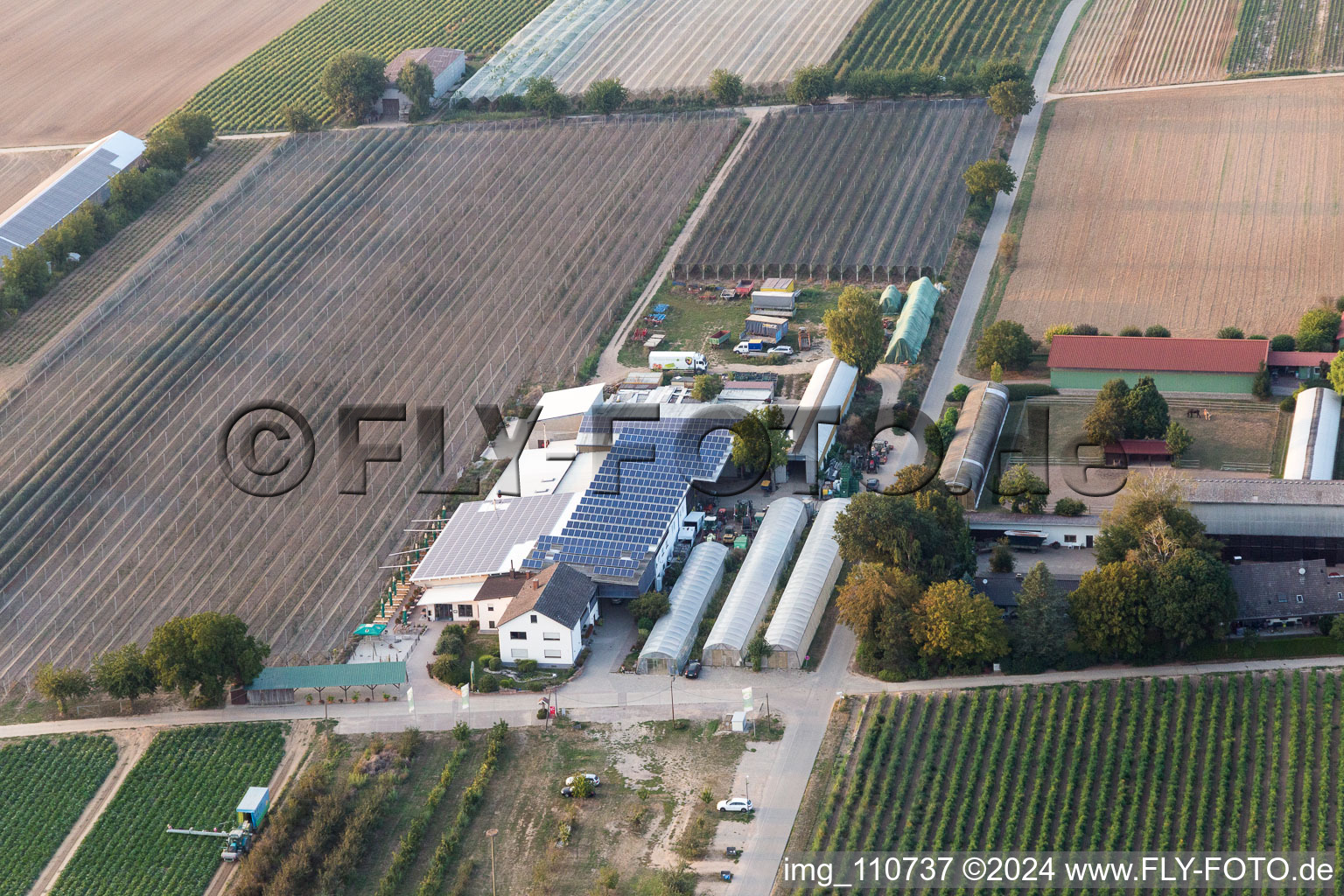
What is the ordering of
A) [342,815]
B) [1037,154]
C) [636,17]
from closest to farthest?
1. [342,815]
2. [1037,154]
3. [636,17]

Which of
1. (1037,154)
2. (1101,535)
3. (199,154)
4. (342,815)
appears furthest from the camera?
(199,154)

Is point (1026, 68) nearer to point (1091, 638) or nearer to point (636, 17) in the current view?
point (636, 17)

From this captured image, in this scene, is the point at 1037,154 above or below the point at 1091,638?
above

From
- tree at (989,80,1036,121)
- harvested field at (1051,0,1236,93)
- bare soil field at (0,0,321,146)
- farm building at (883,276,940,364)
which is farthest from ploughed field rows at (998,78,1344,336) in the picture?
bare soil field at (0,0,321,146)

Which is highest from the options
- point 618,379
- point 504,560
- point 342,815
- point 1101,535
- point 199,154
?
point 199,154

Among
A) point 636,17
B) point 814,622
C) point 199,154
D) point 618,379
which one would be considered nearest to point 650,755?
point 814,622

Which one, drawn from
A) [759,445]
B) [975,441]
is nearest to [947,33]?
[975,441]

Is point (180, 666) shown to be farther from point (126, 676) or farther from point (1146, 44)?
point (1146, 44)
